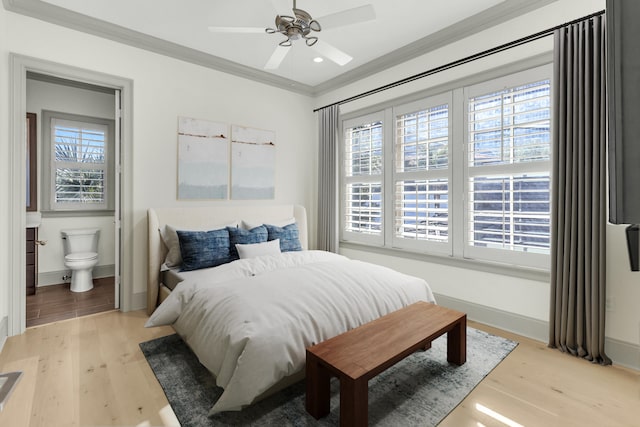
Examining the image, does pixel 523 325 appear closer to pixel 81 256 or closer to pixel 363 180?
pixel 363 180

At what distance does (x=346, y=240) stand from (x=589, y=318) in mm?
2590

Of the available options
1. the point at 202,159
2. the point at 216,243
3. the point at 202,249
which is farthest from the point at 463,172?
the point at 202,159

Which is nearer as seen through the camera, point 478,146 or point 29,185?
point 478,146

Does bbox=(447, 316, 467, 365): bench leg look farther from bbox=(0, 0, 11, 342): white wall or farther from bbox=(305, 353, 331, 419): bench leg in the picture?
bbox=(0, 0, 11, 342): white wall

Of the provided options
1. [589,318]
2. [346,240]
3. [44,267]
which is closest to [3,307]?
[44,267]

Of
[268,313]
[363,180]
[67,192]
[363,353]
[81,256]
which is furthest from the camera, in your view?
[67,192]

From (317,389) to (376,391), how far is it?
468 millimetres

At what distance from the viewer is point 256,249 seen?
3.31 meters

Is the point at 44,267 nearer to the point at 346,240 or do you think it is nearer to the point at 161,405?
the point at 161,405

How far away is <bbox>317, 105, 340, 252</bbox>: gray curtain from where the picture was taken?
4.30m

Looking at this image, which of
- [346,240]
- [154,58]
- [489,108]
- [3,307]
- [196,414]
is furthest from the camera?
[346,240]

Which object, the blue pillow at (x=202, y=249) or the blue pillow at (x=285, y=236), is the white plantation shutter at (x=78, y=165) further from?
the blue pillow at (x=285, y=236)

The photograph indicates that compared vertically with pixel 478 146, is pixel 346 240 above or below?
below

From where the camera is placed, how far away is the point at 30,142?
3982 millimetres
